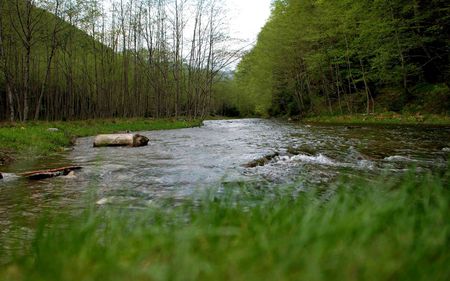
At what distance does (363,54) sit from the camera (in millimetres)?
29172

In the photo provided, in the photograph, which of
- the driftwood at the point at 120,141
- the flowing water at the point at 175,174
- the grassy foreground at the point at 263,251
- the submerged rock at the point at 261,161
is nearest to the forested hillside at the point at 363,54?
the flowing water at the point at 175,174

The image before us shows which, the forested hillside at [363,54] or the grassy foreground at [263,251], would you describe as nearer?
the grassy foreground at [263,251]

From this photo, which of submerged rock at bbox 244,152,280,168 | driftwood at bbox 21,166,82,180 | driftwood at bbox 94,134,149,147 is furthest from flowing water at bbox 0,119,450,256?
driftwood at bbox 94,134,149,147

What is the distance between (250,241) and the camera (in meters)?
1.62

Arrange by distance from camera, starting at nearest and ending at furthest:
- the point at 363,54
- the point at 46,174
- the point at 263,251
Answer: the point at 263,251 → the point at 46,174 → the point at 363,54

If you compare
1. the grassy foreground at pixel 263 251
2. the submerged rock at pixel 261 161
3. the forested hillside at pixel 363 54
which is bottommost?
the submerged rock at pixel 261 161

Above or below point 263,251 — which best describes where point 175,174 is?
below

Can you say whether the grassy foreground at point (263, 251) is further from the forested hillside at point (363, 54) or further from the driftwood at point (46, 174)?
the forested hillside at point (363, 54)

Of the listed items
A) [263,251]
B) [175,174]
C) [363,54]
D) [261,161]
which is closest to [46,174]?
[175,174]

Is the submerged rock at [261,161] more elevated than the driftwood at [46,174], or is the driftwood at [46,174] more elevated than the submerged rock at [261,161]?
the submerged rock at [261,161]

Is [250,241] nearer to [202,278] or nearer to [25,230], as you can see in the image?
[202,278]

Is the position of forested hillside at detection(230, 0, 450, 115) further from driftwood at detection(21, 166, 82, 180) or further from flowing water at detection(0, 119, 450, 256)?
driftwood at detection(21, 166, 82, 180)

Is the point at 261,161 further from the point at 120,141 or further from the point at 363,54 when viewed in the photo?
the point at 363,54

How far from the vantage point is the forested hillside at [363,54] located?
2285 centimetres
